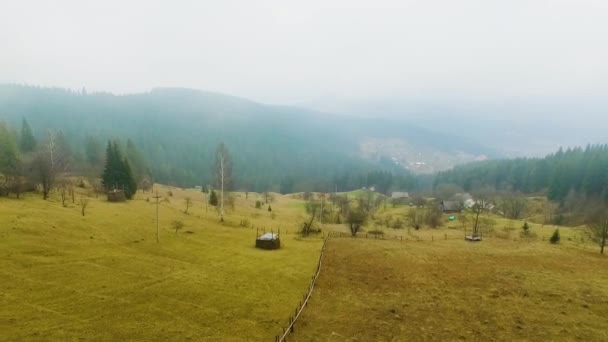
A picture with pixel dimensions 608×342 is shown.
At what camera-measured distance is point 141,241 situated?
4188cm

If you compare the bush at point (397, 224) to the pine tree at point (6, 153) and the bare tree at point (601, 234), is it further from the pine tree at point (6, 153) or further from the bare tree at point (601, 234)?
the pine tree at point (6, 153)

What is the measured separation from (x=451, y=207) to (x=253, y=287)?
342 ft

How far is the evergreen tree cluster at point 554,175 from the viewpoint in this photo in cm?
12300

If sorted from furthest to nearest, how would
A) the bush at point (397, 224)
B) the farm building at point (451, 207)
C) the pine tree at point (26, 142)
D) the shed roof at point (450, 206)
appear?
the shed roof at point (450, 206) < the farm building at point (451, 207) < the pine tree at point (26, 142) < the bush at point (397, 224)

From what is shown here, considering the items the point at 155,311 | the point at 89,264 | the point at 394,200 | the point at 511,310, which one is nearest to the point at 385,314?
the point at 511,310

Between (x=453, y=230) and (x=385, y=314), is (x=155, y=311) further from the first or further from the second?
(x=453, y=230)

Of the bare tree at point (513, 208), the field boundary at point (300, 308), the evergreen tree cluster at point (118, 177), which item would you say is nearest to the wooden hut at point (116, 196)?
the evergreen tree cluster at point (118, 177)

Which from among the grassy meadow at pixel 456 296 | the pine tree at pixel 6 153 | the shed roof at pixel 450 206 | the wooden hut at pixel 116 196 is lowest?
the shed roof at pixel 450 206

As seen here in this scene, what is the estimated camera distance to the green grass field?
23984 millimetres

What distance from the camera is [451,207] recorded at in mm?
118875

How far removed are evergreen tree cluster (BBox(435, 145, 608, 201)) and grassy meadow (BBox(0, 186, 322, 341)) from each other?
126455 mm

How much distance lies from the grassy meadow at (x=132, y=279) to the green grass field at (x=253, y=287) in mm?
125

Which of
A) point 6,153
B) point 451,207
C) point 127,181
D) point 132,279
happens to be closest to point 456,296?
point 132,279

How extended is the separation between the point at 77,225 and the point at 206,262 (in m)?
18.6
